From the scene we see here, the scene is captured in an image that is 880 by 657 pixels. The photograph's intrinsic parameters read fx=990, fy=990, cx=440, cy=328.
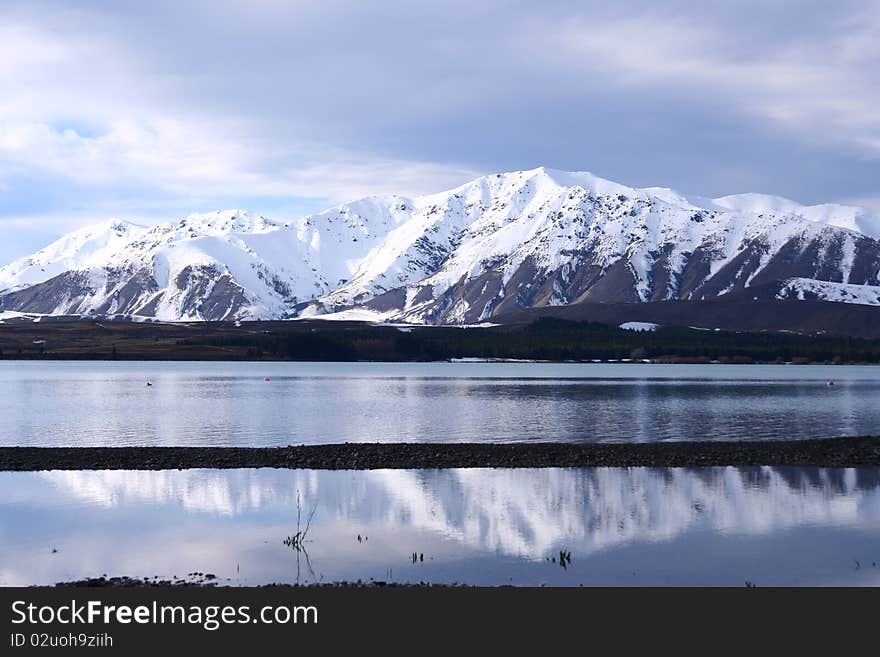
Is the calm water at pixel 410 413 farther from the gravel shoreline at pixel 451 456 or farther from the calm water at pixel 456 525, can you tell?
the calm water at pixel 456 525

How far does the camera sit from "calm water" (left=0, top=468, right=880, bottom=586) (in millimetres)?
28562

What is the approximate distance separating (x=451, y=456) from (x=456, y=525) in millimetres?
19281

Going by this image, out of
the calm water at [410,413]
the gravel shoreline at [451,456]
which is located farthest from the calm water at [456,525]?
the calm water at [410,413]

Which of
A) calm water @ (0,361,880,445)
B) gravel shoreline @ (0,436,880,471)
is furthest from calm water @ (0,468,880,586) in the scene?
calm water @ (0,361,880,445)

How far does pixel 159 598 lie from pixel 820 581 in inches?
687

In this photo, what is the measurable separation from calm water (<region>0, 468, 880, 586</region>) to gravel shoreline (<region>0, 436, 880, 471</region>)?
8.09ft

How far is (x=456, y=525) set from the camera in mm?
35406

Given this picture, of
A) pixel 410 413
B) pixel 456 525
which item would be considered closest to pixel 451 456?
pixel 456 525

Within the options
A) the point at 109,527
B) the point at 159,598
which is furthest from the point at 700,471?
the point at 159,598

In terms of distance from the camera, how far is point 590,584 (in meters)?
26.9

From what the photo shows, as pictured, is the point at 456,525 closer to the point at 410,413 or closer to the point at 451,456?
the point at 451,456

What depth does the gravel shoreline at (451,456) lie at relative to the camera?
51625 millimetres

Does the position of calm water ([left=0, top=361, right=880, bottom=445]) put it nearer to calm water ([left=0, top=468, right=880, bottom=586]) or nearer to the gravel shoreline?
the gravel shoreline

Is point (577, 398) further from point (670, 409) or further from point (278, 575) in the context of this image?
point (278, 575)
